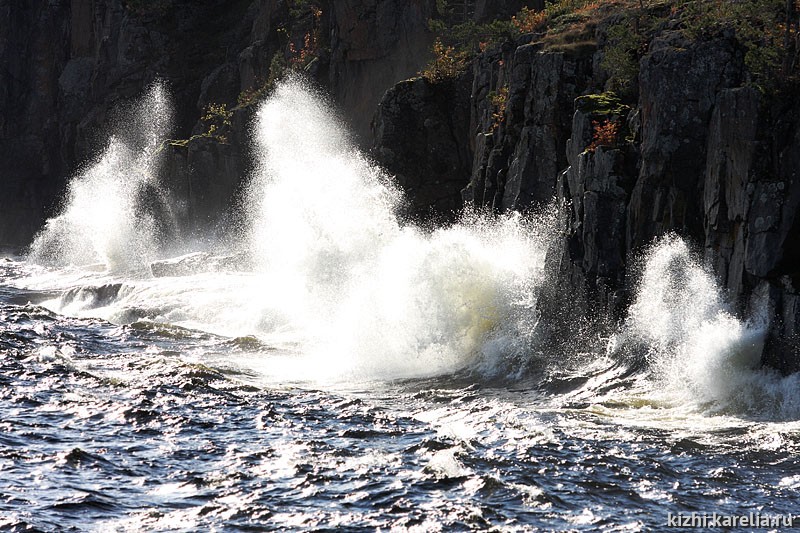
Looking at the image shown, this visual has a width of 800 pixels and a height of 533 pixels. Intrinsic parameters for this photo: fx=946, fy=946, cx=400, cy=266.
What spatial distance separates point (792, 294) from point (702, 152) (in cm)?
430

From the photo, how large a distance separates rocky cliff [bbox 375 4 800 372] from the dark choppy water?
3.32 meters

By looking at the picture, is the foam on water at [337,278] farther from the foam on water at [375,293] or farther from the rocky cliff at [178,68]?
the rocky cliff at [178,68]

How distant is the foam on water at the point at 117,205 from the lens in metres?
56.4

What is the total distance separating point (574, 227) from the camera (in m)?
23.9

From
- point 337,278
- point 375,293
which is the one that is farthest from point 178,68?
point 375,293

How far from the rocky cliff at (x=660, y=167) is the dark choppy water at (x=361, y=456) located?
10.9ft

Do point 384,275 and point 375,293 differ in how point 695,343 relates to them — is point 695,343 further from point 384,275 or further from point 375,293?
point 384,275

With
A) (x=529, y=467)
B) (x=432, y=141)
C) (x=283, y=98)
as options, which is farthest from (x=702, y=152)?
(x=283, y=98)

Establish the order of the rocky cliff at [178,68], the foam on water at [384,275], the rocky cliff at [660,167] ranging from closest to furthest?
1. the rocky cliff at [660,167]
2. the foam on water at [384,275]
3. the rocky cliff at [178,68]

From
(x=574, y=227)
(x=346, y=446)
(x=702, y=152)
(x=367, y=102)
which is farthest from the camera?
(x=367, y=102)

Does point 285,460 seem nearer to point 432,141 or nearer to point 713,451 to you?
point 713,451

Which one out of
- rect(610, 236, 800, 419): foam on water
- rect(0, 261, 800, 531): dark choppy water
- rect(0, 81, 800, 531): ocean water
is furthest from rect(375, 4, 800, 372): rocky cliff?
rect(0, 261, 800, 531): dark choppy water

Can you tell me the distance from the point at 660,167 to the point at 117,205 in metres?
45.0

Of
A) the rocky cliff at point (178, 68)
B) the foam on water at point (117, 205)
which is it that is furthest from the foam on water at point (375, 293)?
the rocky cliff at point (178, 68)
